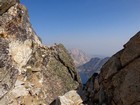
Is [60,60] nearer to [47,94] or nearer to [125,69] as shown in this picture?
[47,94]

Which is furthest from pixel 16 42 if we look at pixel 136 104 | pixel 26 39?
pixel 136 104

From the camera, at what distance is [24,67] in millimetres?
36094

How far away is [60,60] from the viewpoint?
46.1m

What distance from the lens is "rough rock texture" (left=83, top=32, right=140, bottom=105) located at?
90.4 feet

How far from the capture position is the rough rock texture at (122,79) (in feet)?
90.4

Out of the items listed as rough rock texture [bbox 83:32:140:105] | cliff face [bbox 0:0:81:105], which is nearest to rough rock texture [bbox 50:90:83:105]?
rough rock texture [bbox 83:32:140:105]

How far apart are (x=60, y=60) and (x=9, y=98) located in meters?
18.0

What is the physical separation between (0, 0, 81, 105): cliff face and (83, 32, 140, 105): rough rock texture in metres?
8.90

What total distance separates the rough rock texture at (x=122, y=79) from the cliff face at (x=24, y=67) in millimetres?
8902

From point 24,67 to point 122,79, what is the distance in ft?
50.9

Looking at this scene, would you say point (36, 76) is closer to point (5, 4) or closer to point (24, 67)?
point (24, 67)

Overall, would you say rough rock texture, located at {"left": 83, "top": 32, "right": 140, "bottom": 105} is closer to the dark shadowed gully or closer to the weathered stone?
the dark shadowed gully

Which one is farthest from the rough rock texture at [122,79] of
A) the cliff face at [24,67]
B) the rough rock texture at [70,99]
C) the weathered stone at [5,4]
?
the weathered stone at [5,4]

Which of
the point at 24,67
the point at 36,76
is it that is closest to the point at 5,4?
the point at 24,67
